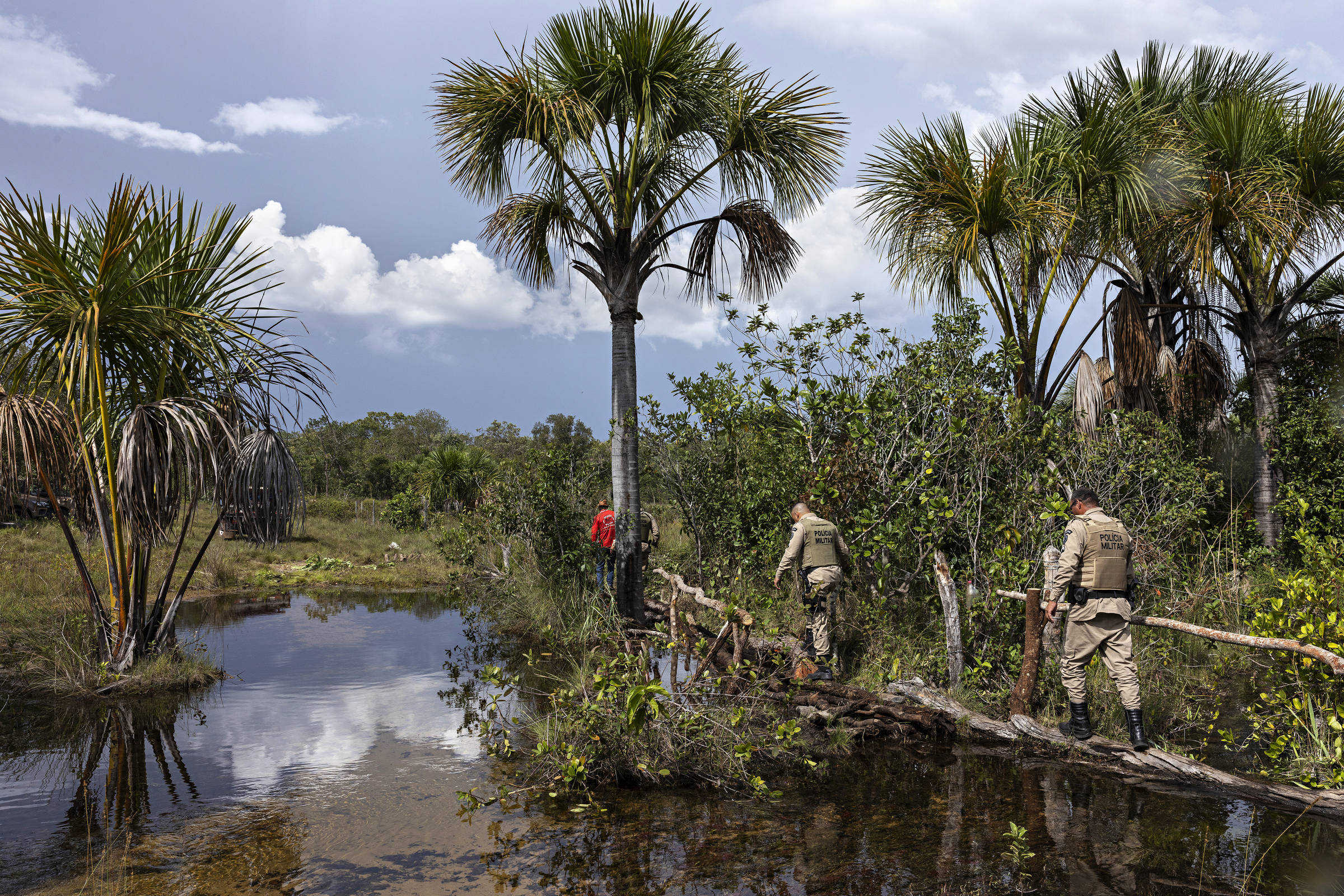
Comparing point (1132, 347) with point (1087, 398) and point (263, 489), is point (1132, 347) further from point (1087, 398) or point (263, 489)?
point (263, 489)

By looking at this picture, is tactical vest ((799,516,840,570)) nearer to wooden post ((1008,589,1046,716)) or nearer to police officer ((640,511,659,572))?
wooden post ((1008,589,1046,716))

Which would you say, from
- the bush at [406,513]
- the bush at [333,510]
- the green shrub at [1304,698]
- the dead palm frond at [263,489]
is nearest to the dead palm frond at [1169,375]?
the green shrub at [1304,698]

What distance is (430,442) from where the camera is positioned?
5259cm

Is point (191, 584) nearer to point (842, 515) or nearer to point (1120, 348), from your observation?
point (842, 515)

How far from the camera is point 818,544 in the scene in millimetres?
7535

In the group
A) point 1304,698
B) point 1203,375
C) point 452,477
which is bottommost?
point 1304,698

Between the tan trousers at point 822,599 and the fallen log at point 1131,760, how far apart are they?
0.73 m

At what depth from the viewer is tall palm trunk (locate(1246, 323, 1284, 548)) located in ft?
38.8

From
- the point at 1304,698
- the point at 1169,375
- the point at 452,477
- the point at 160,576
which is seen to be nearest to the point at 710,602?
the point at 1304,698

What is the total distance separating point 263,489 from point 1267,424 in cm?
1373

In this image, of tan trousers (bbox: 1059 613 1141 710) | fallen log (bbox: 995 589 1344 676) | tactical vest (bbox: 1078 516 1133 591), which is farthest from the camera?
tactical vest (bbox: 1078 516 1133 591)

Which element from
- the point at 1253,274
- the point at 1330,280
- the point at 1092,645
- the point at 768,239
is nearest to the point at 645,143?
the point at 768,239

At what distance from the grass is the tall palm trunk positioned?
1457 centimetres

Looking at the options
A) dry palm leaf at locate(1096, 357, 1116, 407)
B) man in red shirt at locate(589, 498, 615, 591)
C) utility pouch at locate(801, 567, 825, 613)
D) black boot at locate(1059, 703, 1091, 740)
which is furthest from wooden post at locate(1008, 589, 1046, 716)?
dry palm leaf at locate(1096, 357, 1116, 407)
